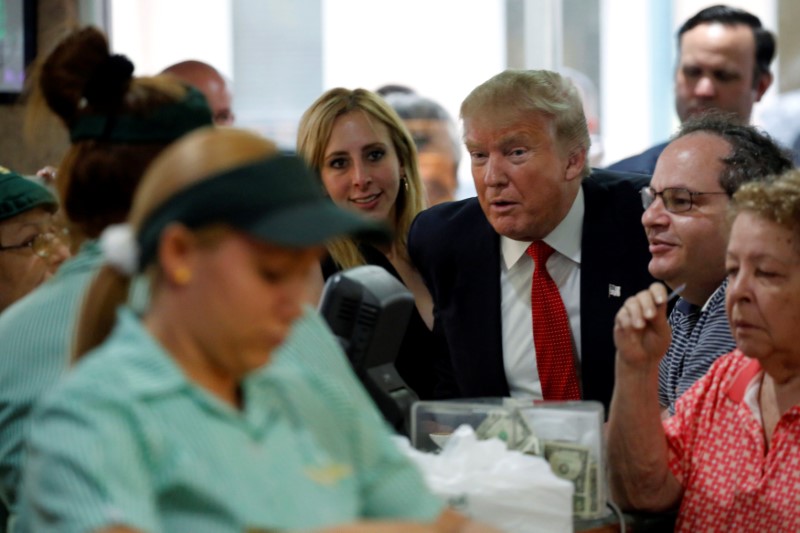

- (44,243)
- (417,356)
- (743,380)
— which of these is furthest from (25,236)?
(743,380)

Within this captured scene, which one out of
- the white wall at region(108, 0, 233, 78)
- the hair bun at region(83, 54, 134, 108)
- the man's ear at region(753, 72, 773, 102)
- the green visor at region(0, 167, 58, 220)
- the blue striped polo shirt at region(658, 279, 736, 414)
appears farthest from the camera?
the white wall at region(108, 0, 233, 78)


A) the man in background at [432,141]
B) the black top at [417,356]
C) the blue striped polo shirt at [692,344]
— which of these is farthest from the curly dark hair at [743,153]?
the man in background at [432,141]

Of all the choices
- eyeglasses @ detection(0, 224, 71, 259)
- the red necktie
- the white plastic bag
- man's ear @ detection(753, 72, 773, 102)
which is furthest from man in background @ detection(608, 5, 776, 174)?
the white plastic bag

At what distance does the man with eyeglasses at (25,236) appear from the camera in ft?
9.59

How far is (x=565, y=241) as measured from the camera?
312 cm

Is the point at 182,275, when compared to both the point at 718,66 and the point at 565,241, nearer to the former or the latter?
the point at 565,241

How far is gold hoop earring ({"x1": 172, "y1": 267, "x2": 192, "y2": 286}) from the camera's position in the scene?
122 cm

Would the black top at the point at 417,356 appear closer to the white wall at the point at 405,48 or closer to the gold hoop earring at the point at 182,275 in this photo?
the gold hoop earring at the point at 182,275

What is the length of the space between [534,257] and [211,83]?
6.62ft

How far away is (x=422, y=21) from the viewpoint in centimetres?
636

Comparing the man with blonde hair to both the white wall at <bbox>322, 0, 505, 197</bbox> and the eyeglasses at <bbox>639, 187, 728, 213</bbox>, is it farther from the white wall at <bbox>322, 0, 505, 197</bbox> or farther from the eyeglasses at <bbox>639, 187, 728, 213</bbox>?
the white wall at <bbox>322, 0, 505, 197</bbox>

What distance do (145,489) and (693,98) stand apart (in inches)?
151

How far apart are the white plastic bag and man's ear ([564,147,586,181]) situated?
1.31m

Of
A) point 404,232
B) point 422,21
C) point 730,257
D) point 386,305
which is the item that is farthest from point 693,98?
point 386,305
